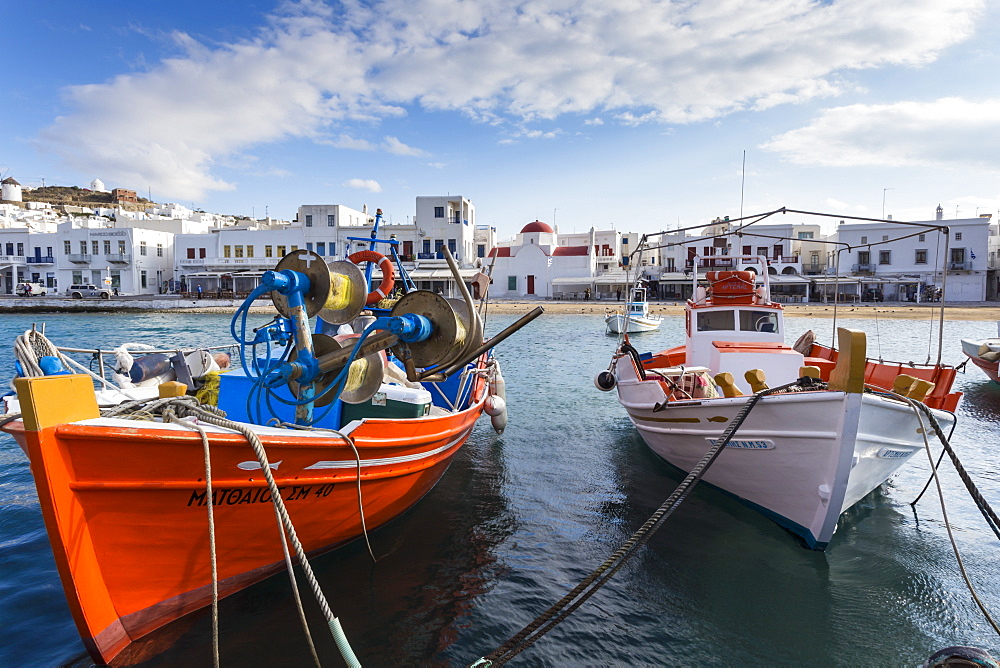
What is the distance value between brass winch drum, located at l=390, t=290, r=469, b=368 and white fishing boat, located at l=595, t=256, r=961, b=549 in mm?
2942

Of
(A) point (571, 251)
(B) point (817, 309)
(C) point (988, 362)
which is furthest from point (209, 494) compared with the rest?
(A) point (571, 251)

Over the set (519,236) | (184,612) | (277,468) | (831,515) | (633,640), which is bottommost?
(633,640)

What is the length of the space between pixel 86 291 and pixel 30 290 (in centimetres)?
570

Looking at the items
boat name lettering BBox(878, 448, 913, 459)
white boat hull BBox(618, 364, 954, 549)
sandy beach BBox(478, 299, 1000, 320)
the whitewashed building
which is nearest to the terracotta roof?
sandy beach BBox(478, 299, 1000, 320)

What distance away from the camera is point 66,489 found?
13.3ft

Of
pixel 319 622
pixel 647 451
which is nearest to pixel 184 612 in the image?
pixel 319 622

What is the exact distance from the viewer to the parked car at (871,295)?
2140 inches

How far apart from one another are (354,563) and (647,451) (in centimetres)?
653

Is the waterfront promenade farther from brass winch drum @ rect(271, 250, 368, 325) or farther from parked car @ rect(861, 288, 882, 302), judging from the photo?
brass winch drum @ rect(271, 250, 368, 325)

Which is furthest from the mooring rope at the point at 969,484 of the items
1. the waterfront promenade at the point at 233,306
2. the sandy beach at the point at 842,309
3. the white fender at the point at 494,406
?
the waterfront promenade at the point at 233,306

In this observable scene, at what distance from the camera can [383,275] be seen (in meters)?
7.48

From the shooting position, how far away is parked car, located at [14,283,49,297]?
5591 centimetres

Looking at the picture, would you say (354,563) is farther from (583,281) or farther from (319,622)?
(583,281)

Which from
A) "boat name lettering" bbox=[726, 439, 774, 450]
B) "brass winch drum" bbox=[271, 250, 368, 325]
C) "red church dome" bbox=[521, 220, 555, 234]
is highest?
"red church dome" bbox=[521, 220, 555, 234]
